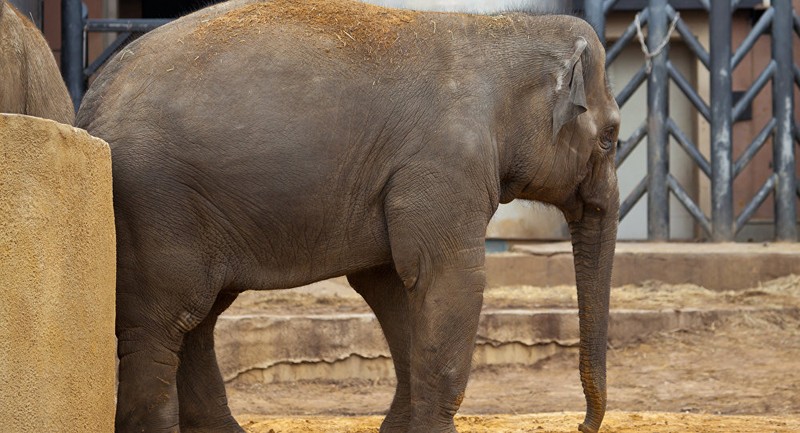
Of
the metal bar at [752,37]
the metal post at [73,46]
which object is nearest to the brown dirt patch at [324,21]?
the metal post at [73,46]

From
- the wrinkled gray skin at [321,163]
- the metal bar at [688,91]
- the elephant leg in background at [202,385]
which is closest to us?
the wrinkled gray skin at [321,163]

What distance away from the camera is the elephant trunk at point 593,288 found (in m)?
5.31

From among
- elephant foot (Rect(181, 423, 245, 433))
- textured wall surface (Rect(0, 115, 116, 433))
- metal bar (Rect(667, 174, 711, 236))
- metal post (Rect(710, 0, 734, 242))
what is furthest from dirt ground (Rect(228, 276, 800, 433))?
textured wall surface (Rect(0, 115, 116, 433))

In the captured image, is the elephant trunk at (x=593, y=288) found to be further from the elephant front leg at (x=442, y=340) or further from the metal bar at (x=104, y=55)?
the metal bar at (x=104, y=55)

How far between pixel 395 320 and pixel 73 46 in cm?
551

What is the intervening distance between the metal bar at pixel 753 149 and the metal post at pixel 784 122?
0.06m

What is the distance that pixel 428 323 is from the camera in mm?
4625

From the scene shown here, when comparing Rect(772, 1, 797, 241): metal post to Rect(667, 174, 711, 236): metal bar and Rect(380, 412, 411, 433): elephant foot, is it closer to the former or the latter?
Rect(667, 174, 711, 236): metal bar

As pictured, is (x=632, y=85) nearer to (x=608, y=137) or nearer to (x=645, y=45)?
(x=645, y=45)

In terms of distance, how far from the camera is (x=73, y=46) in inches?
391

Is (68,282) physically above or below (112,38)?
below

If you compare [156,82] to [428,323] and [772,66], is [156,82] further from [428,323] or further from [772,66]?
[772,66]

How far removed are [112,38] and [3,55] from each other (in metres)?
7.23

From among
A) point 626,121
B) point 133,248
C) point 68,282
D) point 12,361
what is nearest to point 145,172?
point 133,248
